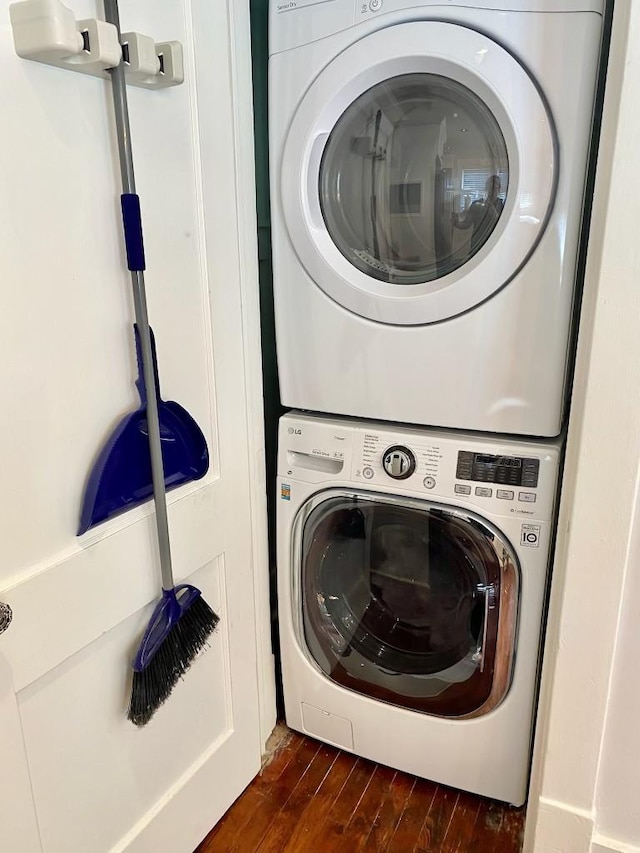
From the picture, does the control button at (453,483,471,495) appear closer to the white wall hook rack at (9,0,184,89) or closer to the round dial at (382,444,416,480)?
the round dial at (382,444,416,480)

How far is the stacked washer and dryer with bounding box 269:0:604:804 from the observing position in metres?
1.09

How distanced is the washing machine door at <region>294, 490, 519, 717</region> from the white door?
0.60 feet

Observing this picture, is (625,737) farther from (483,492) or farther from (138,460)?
(138,460)

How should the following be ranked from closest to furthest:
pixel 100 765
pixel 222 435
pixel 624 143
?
pixel 624 143 < pixel 100 765 < pixel 222 435

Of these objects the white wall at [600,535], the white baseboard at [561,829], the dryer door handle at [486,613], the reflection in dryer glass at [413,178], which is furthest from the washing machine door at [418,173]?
the white baseboard at [561,829]

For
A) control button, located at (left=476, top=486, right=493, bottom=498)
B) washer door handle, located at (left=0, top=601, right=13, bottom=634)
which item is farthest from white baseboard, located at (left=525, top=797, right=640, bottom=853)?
washer door handle, located at (left=0, top=601, right=13, bottom=634)

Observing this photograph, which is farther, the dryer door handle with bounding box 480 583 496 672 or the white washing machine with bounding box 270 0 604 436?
the dryer door handle with bounding box 480 583 496 672

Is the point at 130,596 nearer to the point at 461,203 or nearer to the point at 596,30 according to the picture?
the point at 461,203

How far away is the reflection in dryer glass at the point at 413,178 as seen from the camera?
1.14m

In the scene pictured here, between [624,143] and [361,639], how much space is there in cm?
113

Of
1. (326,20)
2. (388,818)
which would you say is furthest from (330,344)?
(388,818)

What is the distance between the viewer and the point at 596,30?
102 centimetres

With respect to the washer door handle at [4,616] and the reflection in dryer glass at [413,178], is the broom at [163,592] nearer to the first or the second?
the washer door handle at [4,616]

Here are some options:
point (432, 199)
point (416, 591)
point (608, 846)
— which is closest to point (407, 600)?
point (416, 591)
